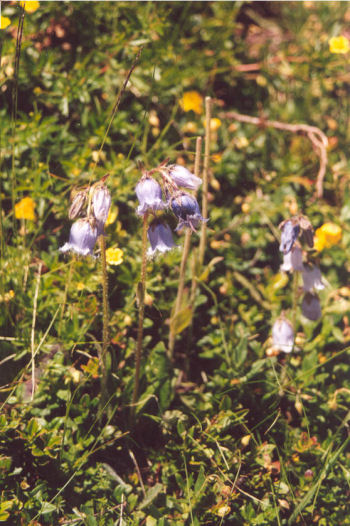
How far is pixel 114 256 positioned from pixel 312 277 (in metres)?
0.93

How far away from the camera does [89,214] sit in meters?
1.69

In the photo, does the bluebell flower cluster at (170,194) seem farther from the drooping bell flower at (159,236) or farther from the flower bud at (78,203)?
the flower bud at (78,203)

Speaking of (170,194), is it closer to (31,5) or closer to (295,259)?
(295,259)

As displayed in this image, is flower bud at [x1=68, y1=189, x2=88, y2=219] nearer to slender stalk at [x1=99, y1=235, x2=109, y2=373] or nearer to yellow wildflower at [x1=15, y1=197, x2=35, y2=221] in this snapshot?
slender stalk at [x1=99, y1=235, x2=109, y2=373]

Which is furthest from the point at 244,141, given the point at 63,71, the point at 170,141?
the point at 63,71

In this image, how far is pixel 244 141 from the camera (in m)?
3.28

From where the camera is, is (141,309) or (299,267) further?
(299,267)

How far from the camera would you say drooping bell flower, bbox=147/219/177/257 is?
6.02 ft

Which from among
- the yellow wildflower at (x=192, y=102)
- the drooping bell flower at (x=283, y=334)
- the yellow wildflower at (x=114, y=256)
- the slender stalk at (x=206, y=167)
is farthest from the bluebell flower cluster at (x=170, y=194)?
the yellow wildflower at (x=192, y=102)

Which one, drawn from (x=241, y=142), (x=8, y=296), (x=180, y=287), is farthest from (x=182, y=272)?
(x=241, y=142)

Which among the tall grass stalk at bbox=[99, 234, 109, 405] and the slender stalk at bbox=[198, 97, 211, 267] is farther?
the slender stalk at bbox=[198, 97, 211, 267]

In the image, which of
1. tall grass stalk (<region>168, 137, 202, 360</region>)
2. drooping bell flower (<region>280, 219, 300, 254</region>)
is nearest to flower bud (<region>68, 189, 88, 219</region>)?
tall grass stalk (<region>168, 137, 202, 360</region>)

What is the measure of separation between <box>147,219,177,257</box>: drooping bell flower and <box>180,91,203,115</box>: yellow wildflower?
5.36ft

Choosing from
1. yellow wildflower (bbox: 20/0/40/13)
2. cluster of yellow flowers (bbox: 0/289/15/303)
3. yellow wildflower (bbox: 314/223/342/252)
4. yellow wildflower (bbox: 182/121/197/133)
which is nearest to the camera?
cluster of yellow flowers (bbox: 0/289/15/303)
